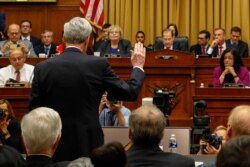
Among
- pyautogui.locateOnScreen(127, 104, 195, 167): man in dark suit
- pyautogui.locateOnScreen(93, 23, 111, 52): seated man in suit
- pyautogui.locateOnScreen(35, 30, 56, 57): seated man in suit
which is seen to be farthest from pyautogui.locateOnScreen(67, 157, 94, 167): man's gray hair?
pyautogui.locateOnScreen(35, 30, 56, 57): seated man in suit

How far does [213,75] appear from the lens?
883cm

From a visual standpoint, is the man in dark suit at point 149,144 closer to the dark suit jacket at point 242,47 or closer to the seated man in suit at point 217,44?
the seated man in suit at point 217,44

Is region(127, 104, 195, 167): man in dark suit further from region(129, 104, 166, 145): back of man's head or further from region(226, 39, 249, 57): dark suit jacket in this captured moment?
region(226, 39, 249, 57): dark suit jacket

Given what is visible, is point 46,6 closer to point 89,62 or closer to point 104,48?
point 104,48

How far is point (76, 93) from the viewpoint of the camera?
364cm

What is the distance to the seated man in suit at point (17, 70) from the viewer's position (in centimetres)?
837

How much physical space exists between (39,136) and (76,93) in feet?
2.35

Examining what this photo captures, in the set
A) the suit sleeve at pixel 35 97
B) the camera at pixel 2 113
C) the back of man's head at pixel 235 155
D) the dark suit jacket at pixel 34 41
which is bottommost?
the back of man's head at pixel 235 155

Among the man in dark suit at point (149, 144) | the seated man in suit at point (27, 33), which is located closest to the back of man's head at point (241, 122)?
the man in dark suit at point (149, 144)

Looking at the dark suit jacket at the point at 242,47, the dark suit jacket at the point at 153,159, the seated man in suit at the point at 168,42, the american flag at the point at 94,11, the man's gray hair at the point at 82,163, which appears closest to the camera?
the man's gray hair at the point at 82,163

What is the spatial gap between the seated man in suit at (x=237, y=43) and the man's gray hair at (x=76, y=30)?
731cm

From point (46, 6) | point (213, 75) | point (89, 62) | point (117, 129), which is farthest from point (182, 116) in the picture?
point (46, 6)

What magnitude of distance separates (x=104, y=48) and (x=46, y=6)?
2612 millimetres

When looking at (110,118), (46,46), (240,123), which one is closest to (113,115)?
(110,118)
